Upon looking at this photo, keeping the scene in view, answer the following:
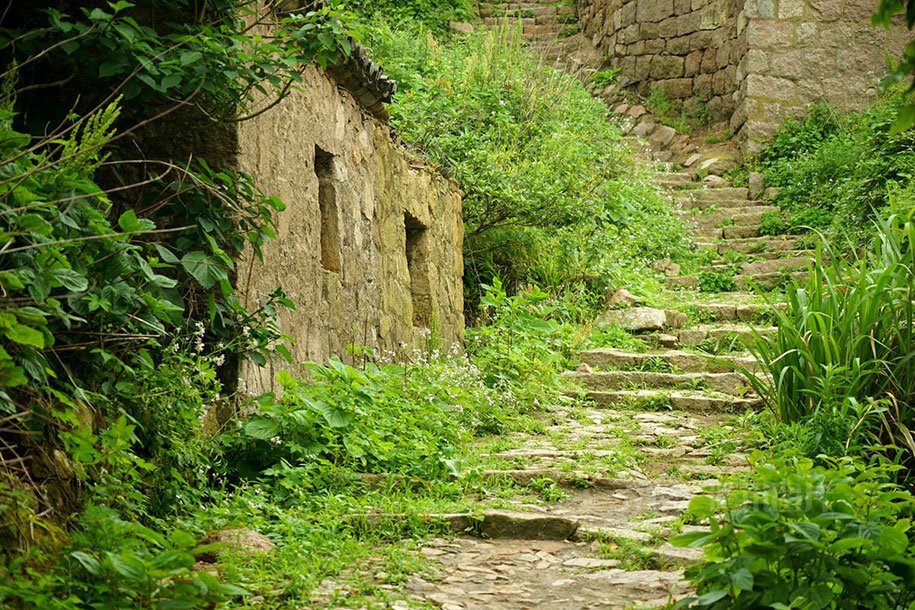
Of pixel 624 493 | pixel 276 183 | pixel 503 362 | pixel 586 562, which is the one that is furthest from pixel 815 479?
pixel 503 362

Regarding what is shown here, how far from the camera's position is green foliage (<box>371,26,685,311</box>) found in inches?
376

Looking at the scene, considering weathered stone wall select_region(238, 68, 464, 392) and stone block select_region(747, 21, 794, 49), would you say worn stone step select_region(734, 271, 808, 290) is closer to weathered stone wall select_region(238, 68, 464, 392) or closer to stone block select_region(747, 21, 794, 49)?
weathered stone wall select_region(238, 68, 464, 392)

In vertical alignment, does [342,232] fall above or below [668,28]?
below

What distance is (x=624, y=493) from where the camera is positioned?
15.5ft

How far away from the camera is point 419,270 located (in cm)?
766

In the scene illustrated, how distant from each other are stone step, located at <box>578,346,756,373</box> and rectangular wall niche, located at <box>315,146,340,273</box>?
3.04 meters

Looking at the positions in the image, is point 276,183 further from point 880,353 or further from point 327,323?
point 880,353

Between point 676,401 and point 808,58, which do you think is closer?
point 676,401

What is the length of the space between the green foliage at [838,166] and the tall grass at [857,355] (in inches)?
176

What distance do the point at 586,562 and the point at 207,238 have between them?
204 centimetres

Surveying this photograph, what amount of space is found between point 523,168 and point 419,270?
8.50ft

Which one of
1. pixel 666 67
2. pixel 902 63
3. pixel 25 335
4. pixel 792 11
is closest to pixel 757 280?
pixel 792 11

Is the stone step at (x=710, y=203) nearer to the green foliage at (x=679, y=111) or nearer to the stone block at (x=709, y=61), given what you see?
the green foliage at (x=679, y=111)

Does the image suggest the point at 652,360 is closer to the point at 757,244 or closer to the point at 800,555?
the point at 757,244
